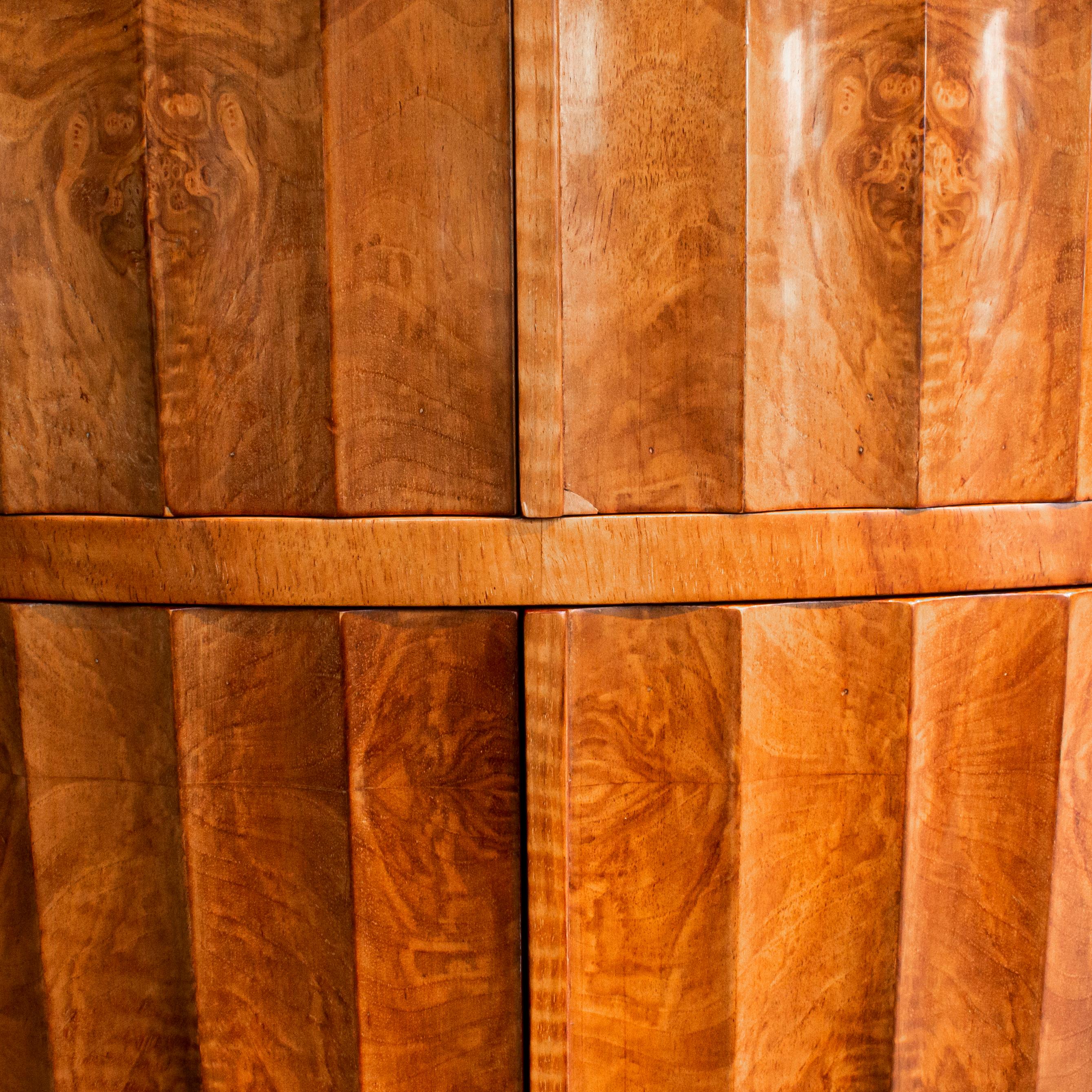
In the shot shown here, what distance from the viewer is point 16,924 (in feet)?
2.73

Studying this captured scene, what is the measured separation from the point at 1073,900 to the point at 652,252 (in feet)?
2.19

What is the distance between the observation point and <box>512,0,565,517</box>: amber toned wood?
0.70m

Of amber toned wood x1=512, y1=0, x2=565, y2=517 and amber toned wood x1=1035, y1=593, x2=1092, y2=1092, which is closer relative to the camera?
amber toned wood x1=512, y1=0, x2=565, y2=517

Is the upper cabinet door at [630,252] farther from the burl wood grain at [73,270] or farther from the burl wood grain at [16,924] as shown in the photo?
the burl wood grain at [16,924]

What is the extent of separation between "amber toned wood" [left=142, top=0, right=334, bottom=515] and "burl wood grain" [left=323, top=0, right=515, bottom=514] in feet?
0.07

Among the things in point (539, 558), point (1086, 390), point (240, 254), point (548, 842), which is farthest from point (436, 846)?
point (1086, 390)

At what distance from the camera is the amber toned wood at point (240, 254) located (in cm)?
72

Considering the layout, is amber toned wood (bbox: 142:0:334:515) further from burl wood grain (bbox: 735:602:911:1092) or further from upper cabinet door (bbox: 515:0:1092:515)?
burl wood grain (bbox: 735:602:911:1092)

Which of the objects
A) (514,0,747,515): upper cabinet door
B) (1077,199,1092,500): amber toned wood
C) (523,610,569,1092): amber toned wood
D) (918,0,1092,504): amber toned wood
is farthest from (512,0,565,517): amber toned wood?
(1077,199,1092,500): amber toned wood

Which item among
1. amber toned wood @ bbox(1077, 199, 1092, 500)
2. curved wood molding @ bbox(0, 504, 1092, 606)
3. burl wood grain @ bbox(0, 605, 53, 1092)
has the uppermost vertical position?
amber toned wood @ bbox(1077, 199, 1092, 500)

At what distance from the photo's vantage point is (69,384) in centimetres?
77

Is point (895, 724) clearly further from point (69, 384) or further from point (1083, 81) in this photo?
point (69, 384)

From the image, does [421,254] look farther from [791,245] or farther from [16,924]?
[16,924]

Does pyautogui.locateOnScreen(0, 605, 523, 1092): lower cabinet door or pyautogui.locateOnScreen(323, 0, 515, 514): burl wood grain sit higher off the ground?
pyautogui.locateOnScreen(323, 0, 515, 514): burl wood grain
